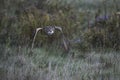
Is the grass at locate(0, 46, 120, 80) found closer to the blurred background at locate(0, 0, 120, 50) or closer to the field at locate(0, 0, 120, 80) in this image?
the field at locate(0, 0, 120, 80)

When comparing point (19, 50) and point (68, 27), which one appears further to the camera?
point (68, 27)

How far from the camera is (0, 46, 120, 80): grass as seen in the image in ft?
12.3

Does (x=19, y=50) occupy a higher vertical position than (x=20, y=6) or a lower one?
lower

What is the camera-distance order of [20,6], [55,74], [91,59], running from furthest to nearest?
[20,6], [91,59], [55,74]

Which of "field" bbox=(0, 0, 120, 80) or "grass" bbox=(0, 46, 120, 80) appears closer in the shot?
"grass" bbox=(0, 46, 120, 80)

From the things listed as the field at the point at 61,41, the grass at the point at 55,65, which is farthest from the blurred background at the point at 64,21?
the grass at the point at 55,65

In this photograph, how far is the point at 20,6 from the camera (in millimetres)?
4961

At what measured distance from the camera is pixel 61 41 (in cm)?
466

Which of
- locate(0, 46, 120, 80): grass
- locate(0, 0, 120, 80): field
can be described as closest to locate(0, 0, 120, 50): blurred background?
locate(0, 0, 120, 80): field

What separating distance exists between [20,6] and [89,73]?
166cm

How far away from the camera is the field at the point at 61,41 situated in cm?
392

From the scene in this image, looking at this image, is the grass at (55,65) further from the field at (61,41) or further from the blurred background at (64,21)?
the blurred background at (64,21)

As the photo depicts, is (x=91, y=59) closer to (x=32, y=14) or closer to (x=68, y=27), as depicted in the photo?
(x=68, y=27)

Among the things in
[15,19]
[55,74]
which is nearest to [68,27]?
[15,19]
